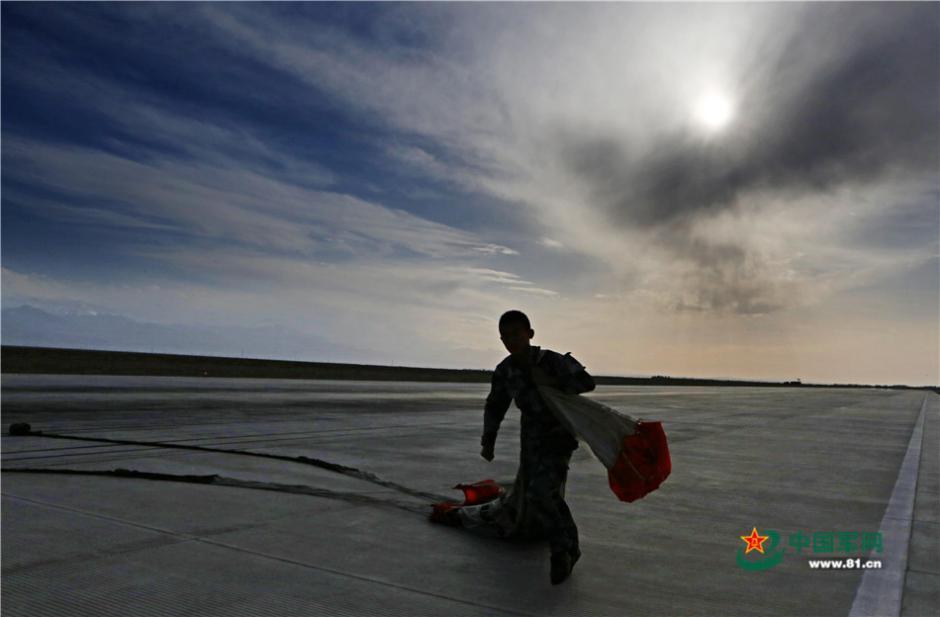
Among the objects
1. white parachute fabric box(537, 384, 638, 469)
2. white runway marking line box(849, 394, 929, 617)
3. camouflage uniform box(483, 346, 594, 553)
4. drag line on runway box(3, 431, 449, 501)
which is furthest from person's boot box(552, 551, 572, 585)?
drag line on runway box(3, 431, 449, 501)

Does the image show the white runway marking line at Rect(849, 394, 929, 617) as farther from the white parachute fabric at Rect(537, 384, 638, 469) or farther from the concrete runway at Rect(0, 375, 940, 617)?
the white parachute fabric at Rect(537, 384, 638, 469)

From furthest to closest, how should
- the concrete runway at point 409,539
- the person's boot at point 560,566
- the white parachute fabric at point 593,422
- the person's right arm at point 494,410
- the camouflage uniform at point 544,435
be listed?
the person's right arm at point 494,410, the camouflage uniform at point 544,435, the white parachute fabric at point 593,422, the person's boot at point 560,566, the concrete runway at point 409,539

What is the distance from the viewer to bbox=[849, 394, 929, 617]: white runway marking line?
3.66m

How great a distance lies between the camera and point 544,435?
4570mm

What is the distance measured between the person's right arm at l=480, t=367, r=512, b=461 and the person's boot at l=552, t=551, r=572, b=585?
1.00 m

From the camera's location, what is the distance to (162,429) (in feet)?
38.0

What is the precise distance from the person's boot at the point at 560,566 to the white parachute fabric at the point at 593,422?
61 cm

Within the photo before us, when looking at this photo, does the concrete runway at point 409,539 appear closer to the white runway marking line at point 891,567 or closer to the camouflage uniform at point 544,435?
the white runway marking line at point 891,567

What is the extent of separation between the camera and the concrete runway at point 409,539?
3602 mm

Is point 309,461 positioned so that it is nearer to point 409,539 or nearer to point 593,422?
point 409,539

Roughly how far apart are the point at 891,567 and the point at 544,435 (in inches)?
95.1

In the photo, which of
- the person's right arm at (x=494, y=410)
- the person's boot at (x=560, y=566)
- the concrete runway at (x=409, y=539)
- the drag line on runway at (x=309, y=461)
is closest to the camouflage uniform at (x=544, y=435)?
the person's right arm at (x=494, y=410)

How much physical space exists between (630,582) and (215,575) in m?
2.41

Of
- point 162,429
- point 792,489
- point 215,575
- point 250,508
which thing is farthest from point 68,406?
point 792,489
